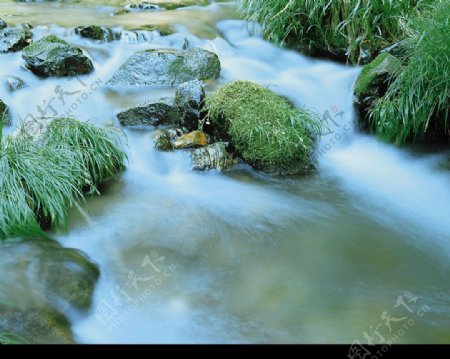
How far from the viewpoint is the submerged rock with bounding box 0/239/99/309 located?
2803 mm

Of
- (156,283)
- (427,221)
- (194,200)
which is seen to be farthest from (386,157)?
(156,283)

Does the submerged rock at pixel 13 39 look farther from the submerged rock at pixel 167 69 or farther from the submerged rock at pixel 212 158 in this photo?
the submerged rock at pixel 212 158

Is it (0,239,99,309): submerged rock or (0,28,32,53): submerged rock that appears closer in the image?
(0,239,99,309): submerged rock

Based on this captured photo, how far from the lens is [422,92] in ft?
15.8

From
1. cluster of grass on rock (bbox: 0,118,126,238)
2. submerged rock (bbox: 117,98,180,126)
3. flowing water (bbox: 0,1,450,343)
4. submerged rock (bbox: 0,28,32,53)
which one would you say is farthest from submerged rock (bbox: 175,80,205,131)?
submerged rock (bbox: 0,28,32,53)

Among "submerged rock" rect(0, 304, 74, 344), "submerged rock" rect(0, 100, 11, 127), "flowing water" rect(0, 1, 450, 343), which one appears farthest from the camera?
"submerged rock" rect(0, 100, 11, 127)

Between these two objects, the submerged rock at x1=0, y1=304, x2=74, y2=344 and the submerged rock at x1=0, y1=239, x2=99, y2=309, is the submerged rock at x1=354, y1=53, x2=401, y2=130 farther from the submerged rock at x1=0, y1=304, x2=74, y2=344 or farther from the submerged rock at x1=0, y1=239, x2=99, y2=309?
the submerged rock at x1=0, y1=304, x2=74, y2=344

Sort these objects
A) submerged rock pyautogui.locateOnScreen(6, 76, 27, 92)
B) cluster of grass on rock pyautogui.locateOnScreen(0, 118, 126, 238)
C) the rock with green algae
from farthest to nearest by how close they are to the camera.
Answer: the rock with green algae < submerged rock pyautogui.locateOnScreen(6, 76, 27, 92) < cluster of grass on rock pyautogui.locateOnScreen(0, 118, 126, 238)

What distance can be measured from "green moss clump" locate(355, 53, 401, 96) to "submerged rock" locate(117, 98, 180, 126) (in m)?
2.09

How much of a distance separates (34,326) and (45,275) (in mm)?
408

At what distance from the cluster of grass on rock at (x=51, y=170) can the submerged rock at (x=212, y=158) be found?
704mm

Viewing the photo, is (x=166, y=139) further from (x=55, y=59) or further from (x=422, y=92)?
(x=422, y=92)

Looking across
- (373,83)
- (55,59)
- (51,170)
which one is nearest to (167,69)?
(55,59)

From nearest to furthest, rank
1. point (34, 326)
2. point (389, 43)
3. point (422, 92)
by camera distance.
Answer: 1. point (34, 326)
2. point (422, 92)
3. point (389, 43)
